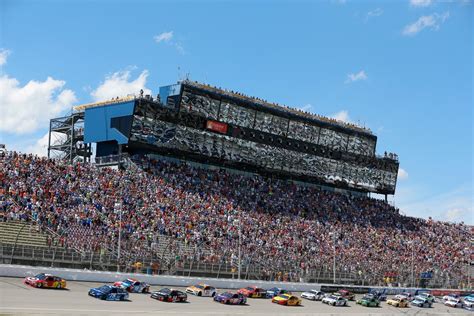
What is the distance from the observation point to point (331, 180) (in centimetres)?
10269

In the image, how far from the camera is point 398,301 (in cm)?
6862

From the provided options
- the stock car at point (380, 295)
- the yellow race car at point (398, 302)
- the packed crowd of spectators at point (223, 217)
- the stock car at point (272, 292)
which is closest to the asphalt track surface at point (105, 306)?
the stock car at point (272, 292)

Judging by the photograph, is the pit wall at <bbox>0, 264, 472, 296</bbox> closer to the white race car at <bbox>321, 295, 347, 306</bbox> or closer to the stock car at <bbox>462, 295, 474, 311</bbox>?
the white race car at <bbox>321, 295, 347, 306</bbox>

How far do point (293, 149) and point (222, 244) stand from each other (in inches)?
1268

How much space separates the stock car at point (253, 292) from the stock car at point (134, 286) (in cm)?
913

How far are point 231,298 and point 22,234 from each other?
687 inches

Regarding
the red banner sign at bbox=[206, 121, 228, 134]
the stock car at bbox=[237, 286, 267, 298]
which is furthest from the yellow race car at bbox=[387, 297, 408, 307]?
the red banner sign at bbox=[206, 121, 228, 134]

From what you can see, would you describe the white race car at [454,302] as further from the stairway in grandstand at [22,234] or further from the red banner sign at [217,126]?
the stairway in grandstand at [22,234]

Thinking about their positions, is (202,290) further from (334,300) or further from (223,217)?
(223,217)

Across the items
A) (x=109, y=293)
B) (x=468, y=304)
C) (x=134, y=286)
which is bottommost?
(x=109, y=293)

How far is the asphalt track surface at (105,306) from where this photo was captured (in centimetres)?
3872

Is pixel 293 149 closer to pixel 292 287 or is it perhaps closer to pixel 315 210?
pixel 315 210

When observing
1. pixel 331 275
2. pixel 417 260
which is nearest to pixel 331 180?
pixel 417 260

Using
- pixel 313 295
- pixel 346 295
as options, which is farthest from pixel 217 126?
pixel 313 295
